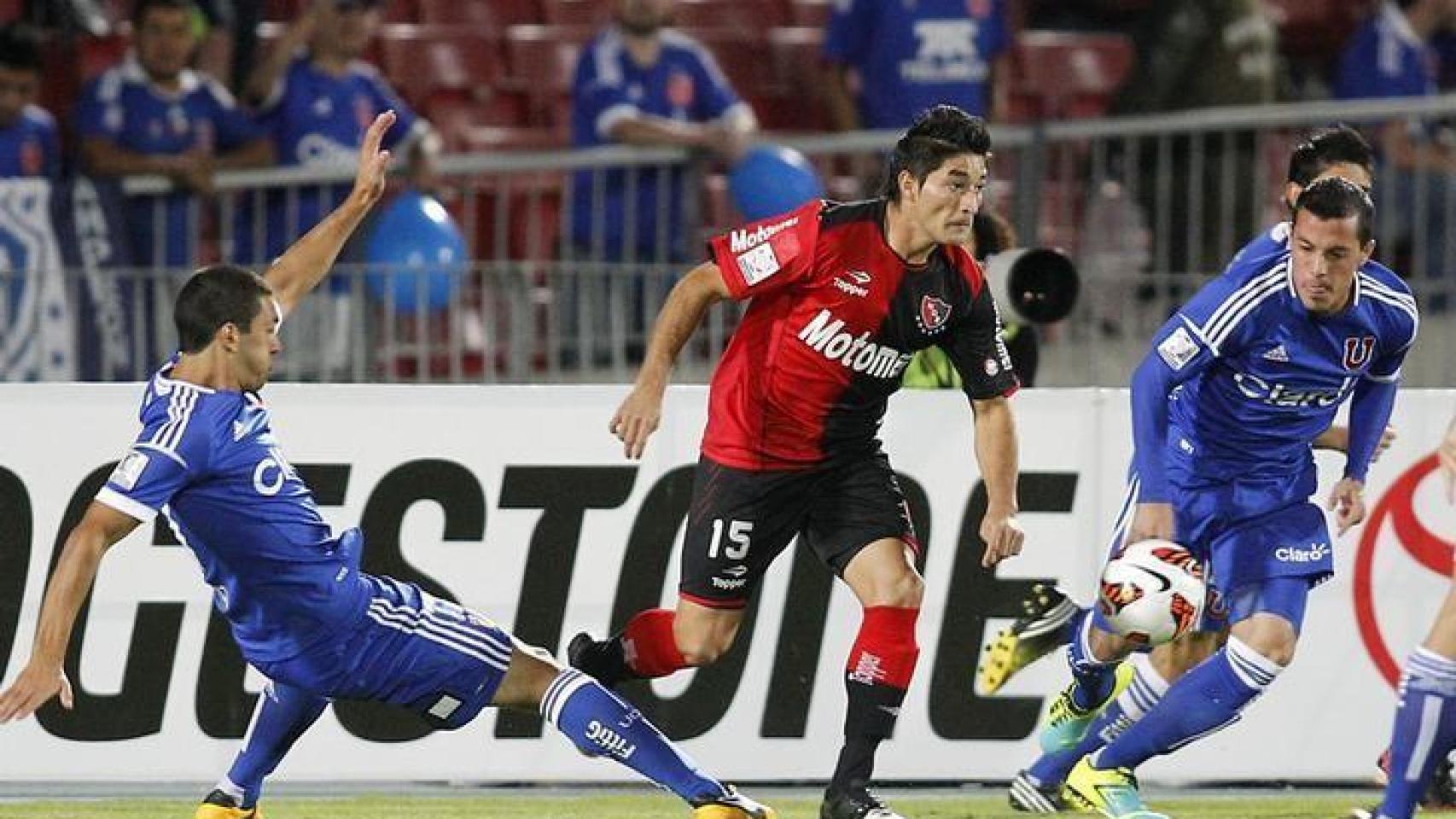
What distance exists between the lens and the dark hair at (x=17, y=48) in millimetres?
12766

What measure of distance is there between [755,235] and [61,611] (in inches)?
91.0

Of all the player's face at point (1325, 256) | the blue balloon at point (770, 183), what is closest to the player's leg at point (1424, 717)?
the player's face at point (1325, 256)

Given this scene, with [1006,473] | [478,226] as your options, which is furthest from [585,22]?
[1006,473]

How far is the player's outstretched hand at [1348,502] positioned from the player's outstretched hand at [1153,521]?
0.64 meters

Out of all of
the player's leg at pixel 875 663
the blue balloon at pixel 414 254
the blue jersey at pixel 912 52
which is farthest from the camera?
the blue jersey at pixel 912 52

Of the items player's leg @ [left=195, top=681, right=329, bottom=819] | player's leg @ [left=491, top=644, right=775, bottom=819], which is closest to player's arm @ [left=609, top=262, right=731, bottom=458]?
player's leg @ [left=491, top=644, right=775, bottom=819]

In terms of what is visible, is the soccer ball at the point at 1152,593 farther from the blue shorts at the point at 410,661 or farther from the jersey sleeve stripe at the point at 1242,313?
the blue shorts at the point at 410,661

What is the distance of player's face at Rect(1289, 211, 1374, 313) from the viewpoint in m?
8.73

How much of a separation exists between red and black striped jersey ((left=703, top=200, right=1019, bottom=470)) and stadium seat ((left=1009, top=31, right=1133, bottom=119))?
795cm

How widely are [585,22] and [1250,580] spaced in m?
7.56

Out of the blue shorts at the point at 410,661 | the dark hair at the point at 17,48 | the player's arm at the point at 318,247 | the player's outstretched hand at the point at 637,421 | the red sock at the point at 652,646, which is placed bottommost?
the red sock at the point at 652,646

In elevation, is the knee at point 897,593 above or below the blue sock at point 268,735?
above

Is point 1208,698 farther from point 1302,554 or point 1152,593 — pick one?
point 1302,554

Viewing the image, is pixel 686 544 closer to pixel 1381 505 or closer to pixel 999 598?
pixel 999 598
